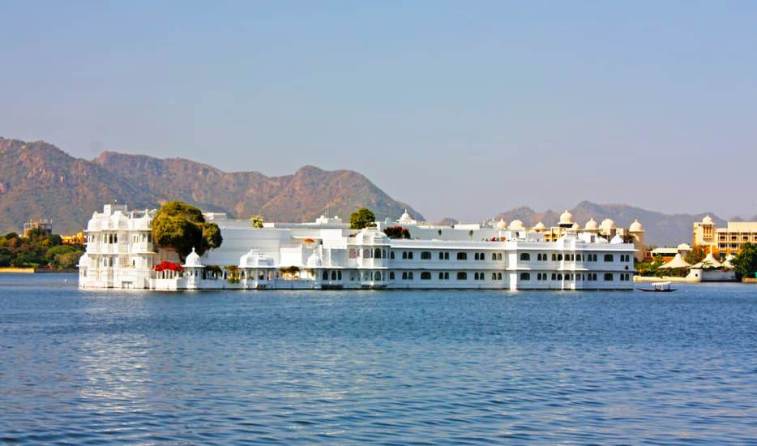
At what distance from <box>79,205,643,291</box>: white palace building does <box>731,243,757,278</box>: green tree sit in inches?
2053

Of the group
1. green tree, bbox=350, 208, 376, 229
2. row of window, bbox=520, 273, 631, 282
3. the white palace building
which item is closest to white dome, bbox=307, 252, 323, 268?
the white palace building

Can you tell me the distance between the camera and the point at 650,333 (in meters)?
53.5

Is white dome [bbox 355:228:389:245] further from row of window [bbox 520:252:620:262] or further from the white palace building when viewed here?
row of window [bbox 520:252:620:262]

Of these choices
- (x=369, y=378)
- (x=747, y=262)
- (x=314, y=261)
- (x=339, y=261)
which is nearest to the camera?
(x=369, y=378)

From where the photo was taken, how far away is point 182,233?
3644 inches

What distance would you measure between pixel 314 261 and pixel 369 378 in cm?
6220

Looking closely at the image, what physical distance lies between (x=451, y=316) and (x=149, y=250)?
Result: 37728mm

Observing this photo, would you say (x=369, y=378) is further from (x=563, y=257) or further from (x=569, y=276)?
(x=569, y=276)

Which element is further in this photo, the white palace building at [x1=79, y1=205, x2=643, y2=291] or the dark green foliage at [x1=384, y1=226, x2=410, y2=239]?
the dark green foliage at [x1=384, y1=226, x2=410, y2=239]

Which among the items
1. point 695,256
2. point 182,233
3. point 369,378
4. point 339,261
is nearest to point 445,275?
point 339,261

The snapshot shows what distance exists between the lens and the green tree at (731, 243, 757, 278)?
5969 inches

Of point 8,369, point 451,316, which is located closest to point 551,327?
point 451,316

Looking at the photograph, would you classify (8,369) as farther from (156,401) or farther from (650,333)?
(650,333)

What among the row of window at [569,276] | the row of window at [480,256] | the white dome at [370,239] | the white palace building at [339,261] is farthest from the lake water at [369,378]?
the row of window at [569,276]
